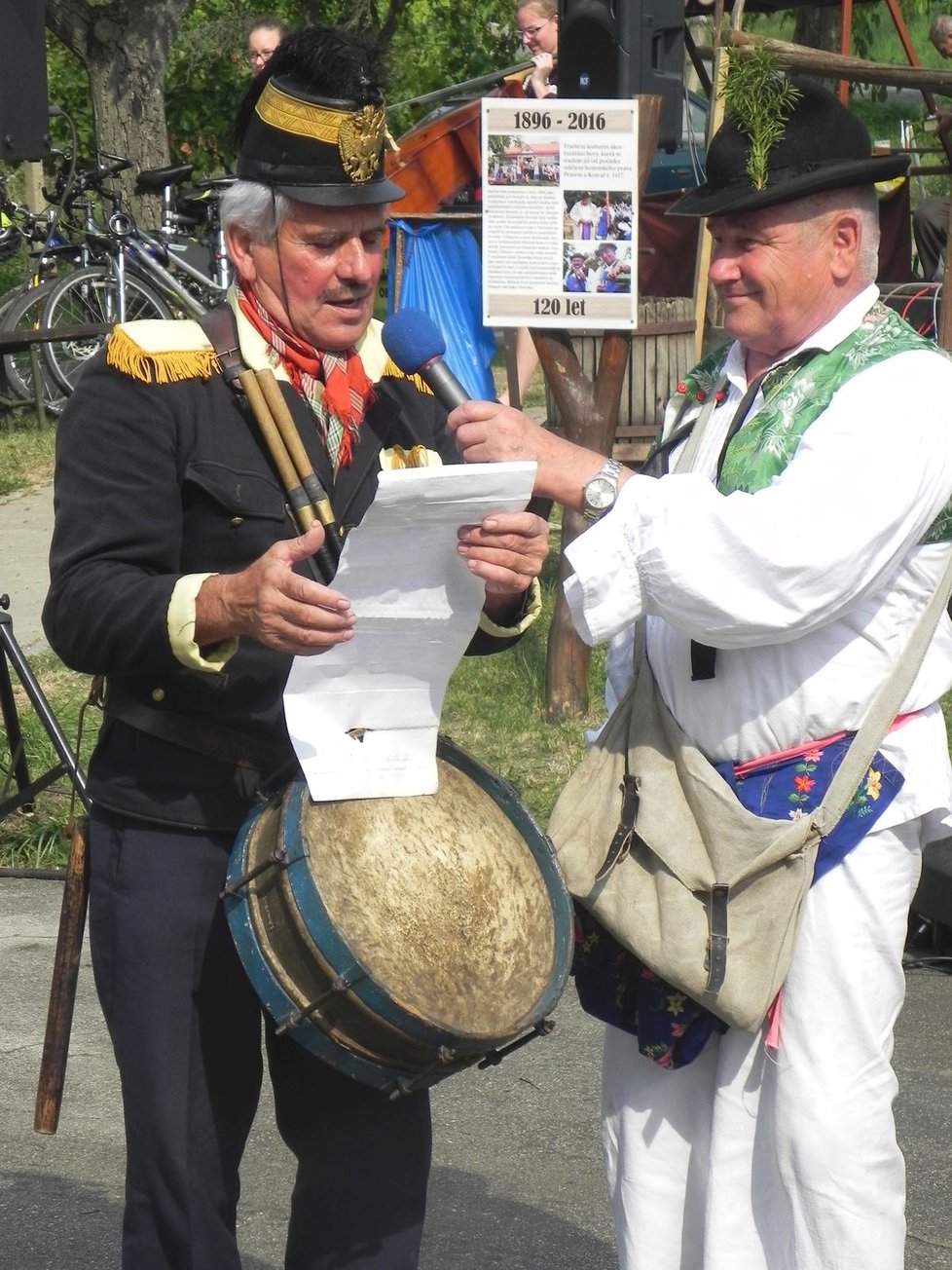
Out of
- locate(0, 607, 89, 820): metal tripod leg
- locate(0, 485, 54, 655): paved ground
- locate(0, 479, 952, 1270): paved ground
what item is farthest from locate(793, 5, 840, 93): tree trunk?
locate(0, 479, 952, 1270): paved ground

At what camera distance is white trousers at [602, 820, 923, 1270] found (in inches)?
102

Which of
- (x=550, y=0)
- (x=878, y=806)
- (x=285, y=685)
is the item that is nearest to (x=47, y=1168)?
(x=285, y=685)

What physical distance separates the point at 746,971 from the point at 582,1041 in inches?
81.4

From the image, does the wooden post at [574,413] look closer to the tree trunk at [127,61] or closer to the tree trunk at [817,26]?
the tree trunk at [127,61]

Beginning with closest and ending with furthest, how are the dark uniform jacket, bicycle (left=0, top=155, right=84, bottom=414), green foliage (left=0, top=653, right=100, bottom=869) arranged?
the dark uniform jacket → green foliage (left=0, top=653, right=100, bottom=869) → bicycle (left=0, top=155, right=84, bottom=414)

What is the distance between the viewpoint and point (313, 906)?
87.7 inches

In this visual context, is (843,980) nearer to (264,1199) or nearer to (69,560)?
(69,560)

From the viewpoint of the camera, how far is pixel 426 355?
8.00ft

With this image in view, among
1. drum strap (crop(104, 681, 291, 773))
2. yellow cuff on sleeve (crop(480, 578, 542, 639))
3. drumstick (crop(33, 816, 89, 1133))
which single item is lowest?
drumstick (crop(33, 816, 89, 1133))

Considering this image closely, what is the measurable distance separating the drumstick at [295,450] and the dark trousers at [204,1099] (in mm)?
501

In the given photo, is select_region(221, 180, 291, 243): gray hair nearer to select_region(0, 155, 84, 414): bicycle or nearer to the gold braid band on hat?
the gold braid band on hat

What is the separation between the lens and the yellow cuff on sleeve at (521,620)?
263 cm

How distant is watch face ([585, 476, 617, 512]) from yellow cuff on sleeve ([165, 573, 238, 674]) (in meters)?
0.59

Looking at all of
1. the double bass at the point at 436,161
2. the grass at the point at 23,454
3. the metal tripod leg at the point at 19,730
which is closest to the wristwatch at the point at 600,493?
the metal tripod leg at the point at 19,730
